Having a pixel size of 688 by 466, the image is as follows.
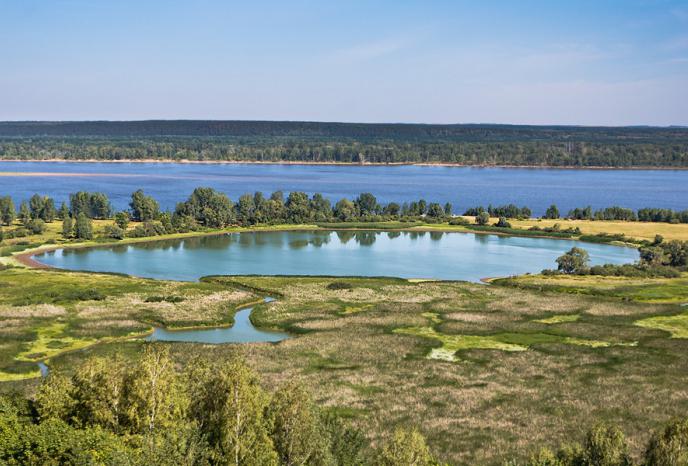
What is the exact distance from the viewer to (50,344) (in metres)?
68.2

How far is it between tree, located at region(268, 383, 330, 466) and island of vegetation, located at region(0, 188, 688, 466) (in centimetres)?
7

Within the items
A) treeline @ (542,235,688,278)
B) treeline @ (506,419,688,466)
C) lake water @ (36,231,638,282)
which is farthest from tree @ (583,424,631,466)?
treeline @ (542,235,688,278)

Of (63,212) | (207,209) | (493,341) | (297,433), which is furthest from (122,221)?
(297,433)

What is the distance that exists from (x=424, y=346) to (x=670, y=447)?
38921 mm

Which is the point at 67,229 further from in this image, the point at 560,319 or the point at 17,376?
the point at 560,319

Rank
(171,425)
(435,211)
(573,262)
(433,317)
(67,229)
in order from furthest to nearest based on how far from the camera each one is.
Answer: (435,211)
(67,229)
(573,262)
(433,317)
(171,425)

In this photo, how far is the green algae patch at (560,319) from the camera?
80750 mm

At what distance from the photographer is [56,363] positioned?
6316 cm

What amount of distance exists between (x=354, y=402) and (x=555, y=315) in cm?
3863

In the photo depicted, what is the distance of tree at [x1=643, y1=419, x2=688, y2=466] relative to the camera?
105ft

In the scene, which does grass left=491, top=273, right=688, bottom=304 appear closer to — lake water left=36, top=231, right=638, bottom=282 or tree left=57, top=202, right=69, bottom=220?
lake water left=36, top=231, right=638, bottom=282

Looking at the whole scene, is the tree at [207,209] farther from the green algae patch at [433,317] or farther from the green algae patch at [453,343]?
the green algae patch at [453,343]

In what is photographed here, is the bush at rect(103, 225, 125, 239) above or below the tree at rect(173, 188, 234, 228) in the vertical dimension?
below

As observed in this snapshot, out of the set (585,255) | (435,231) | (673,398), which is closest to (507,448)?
(673,398)
